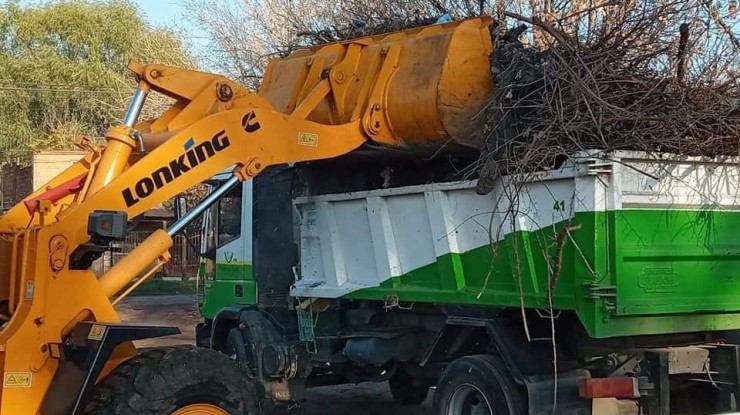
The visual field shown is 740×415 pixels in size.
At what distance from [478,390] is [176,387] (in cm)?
208

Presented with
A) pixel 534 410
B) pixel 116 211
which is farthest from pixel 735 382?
pixel 116 211

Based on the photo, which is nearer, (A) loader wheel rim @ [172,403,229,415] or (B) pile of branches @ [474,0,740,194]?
(A) loader wheel rim @ [172,403,229,415]

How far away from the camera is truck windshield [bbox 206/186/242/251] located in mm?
9032

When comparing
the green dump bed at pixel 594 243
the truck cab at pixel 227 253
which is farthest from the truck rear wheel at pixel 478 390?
the truck cab at pixel 227 253

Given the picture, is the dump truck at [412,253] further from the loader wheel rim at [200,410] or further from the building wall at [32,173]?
the building wall at [32,173]

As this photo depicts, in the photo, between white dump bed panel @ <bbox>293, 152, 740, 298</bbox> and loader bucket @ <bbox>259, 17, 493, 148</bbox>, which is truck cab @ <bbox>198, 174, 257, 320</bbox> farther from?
loader bucket @ <bbox>259, 17, 493, 148</bbox>

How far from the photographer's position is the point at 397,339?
7.34 metres

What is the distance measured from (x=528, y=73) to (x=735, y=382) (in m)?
2.46

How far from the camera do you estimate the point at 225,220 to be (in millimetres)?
9344

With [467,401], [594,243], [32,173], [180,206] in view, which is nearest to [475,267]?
[467,401]

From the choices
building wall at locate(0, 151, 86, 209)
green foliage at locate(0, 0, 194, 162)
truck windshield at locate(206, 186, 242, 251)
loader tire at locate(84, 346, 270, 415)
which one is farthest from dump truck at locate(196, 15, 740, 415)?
green foliage at locate(0, 0, 194, 162)

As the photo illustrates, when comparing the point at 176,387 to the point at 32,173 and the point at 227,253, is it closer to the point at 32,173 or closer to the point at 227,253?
the point at 227,253

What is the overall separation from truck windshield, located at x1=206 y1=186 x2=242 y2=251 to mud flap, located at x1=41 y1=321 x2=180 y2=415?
3.83m

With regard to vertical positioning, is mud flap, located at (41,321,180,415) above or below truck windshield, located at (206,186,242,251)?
below
